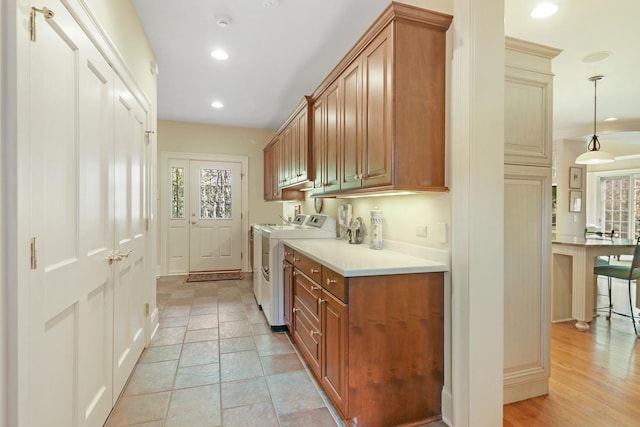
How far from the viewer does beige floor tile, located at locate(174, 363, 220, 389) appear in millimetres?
2199

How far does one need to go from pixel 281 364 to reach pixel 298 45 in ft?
9.24

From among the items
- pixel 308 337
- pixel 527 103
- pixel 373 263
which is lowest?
pixel 308 337

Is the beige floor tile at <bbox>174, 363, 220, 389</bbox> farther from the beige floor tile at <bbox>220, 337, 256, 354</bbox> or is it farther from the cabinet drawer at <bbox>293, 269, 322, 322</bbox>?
the cabinet drawer at <bbox>293, 269, 322, 322</bbox>

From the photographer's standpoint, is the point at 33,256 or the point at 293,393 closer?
the point at 33,256

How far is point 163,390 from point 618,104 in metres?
6.23

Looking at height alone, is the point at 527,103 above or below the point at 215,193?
above

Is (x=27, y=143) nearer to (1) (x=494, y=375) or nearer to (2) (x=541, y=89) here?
(1) (x=494, y=375)

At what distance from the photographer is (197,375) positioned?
2307 millimetres

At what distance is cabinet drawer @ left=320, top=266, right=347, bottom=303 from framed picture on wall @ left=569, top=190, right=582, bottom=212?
17.9 ft

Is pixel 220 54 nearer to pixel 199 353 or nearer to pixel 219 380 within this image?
pixel 199 353

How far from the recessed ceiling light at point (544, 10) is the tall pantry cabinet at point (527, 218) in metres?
0.53

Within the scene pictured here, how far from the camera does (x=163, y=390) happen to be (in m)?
2.11

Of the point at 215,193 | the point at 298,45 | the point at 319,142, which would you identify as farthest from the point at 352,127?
the point at 215,193

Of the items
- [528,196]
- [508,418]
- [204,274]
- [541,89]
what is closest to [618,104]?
[541,89]
